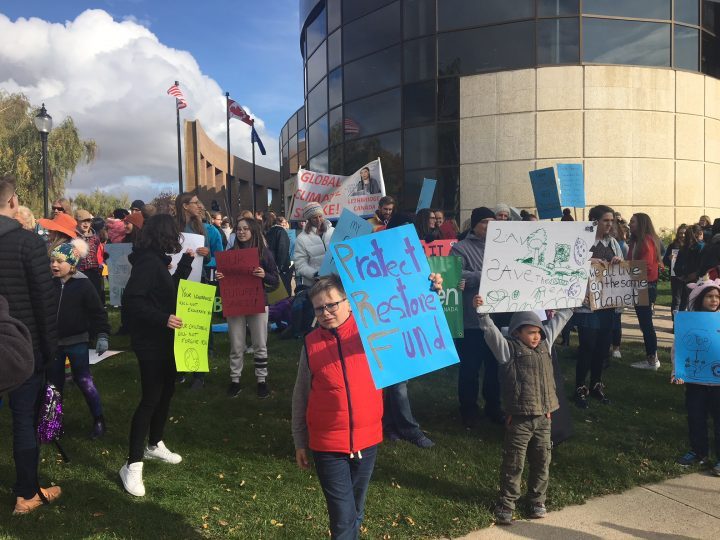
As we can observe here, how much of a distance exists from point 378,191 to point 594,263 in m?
3.58

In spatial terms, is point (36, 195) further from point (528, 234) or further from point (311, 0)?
point (528, 234)

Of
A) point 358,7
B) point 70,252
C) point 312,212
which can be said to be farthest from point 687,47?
point 70,252

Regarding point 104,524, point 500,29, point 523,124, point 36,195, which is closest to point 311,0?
point 500,29

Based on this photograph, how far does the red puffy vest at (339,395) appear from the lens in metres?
2.65

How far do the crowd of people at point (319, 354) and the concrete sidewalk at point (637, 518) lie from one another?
0.49 feet

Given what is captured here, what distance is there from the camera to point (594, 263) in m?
5.39

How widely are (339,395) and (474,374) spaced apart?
2702 mm

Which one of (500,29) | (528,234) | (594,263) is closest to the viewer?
(528,234)

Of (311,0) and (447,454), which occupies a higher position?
(311,0)

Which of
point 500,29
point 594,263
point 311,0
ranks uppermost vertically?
point 311,0

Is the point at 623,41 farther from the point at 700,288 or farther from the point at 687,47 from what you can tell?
the point at 700,288

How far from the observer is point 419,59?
16984 mm

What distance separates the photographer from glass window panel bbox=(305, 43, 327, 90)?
20.6 m

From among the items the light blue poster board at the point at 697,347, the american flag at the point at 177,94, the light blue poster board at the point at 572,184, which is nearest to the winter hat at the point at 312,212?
the light blue poster board at the point at 697,347
